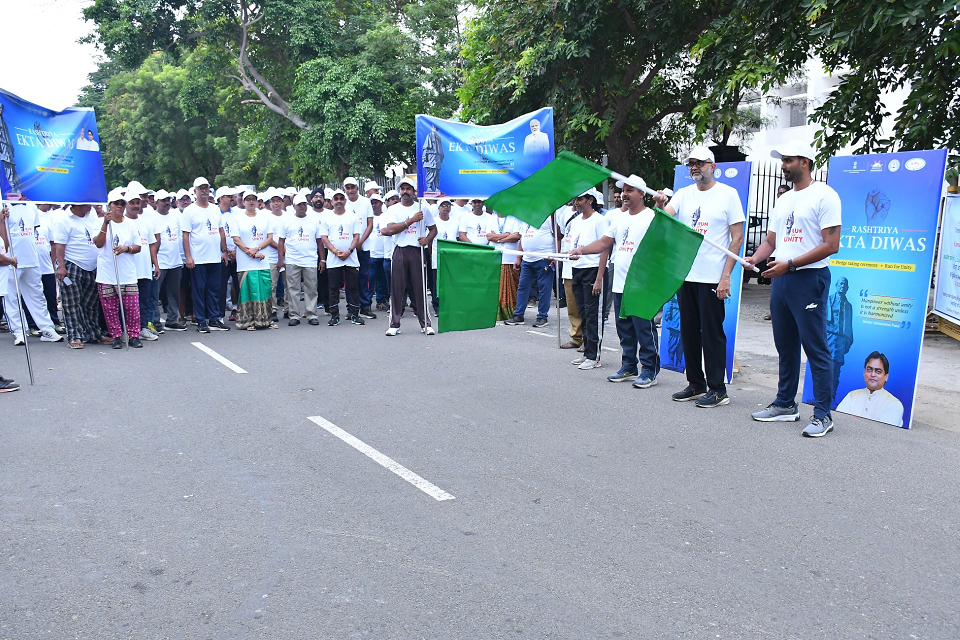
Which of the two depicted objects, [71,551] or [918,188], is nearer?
[71,551]

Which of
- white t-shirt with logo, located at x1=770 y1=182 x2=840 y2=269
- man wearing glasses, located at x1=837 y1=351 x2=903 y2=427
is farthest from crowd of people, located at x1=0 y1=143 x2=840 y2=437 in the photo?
man wearing glasses, located at x1=837 y1=351 x2=903 y2=427

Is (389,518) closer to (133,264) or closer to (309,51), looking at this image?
(133,264)

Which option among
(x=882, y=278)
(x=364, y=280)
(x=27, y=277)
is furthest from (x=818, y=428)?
(x=27, y=277)

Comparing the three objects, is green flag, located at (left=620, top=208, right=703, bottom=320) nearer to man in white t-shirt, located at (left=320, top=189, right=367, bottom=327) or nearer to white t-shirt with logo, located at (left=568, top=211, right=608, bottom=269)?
white t-shirt with logo, located at (left=568, top=211, right=608, bottom=269)

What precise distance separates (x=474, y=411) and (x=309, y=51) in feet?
73.9

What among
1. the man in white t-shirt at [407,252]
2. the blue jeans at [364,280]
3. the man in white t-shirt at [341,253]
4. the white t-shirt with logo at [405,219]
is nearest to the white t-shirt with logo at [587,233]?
the man in white t-shirt at [407,252]

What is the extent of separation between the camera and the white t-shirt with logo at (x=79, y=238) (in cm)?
1052

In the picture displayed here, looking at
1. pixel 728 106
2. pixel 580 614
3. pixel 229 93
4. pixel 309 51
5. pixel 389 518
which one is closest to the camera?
pixel 580 614

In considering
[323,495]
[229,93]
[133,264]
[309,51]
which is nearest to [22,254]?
[133,264]

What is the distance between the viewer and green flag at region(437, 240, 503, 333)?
766cm

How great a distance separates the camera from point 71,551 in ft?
13.9

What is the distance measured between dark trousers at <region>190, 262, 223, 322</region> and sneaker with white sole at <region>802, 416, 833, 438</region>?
28.9 feet

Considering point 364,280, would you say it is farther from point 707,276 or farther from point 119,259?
point 707,276

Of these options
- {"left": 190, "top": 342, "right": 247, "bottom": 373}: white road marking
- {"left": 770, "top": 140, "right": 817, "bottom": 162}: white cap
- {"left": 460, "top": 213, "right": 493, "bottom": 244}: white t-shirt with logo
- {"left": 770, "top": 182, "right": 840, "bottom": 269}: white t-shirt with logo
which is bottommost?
{"left": 190, "top": 342, "right": 247, "bottom": 373}: white road marking
